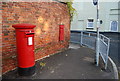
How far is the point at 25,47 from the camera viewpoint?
3416mm

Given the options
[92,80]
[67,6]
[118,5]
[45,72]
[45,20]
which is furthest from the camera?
[118,5]

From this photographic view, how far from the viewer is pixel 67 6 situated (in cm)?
669

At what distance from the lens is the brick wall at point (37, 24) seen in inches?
140

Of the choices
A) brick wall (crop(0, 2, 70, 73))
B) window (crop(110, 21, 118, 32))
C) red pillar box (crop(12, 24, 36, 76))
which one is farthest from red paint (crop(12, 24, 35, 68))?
→ window (crop(110, 21, 118, 32))

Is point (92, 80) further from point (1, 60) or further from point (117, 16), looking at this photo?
point (117, 16)

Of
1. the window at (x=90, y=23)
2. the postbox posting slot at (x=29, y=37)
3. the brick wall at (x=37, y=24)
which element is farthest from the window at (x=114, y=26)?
the postbox posting slot at (x=29, y=37)

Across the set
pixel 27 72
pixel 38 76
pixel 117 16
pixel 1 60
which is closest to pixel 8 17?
pixel 1 60

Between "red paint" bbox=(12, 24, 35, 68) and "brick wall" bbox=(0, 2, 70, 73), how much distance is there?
1.45 feet

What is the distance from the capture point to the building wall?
16.1 metres

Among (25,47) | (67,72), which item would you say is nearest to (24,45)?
(25,47)

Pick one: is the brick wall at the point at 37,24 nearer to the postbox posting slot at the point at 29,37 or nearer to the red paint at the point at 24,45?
the red paint at the point at 24,45

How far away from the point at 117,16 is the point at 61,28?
13195 mm

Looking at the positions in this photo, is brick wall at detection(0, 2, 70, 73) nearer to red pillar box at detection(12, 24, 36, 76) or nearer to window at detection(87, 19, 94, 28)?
red pillar box at detection(12, 24, 36, 76)

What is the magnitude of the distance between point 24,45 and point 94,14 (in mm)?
15333
